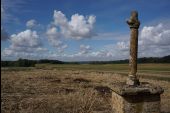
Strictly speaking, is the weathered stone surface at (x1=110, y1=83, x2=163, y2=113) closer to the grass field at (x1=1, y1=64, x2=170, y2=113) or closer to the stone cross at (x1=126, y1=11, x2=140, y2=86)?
the stone cross at (x1=126, y1=11, x2=140, y2=86)

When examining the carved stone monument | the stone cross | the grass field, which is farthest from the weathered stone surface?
the grass field

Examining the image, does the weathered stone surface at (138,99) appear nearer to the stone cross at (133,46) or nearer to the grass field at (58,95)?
the stone cross at (133,46)

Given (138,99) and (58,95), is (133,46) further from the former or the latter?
(58,95)

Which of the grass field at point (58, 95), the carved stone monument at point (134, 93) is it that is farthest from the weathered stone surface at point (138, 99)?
the grass field at point (58, 95)

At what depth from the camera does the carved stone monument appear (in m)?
6.94

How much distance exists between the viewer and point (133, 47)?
7.41 m

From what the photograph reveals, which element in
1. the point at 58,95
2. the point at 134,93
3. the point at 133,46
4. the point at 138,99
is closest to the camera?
the point at 134,93

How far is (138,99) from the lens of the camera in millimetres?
7082

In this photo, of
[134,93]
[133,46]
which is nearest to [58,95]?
[133,46]

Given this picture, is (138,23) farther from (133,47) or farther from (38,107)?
(38,107)

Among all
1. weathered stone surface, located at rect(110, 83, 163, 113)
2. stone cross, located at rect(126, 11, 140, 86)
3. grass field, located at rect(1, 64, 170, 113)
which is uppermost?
stone cross, located at rect(126, 11, 140, 86)

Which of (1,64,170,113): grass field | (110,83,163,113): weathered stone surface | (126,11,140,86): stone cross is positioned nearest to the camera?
(110,83,163,113): weathered stone surface

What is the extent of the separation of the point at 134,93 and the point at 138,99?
277mm

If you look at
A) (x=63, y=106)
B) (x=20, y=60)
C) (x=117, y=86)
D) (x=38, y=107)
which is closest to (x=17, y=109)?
(x=38, y=107)
